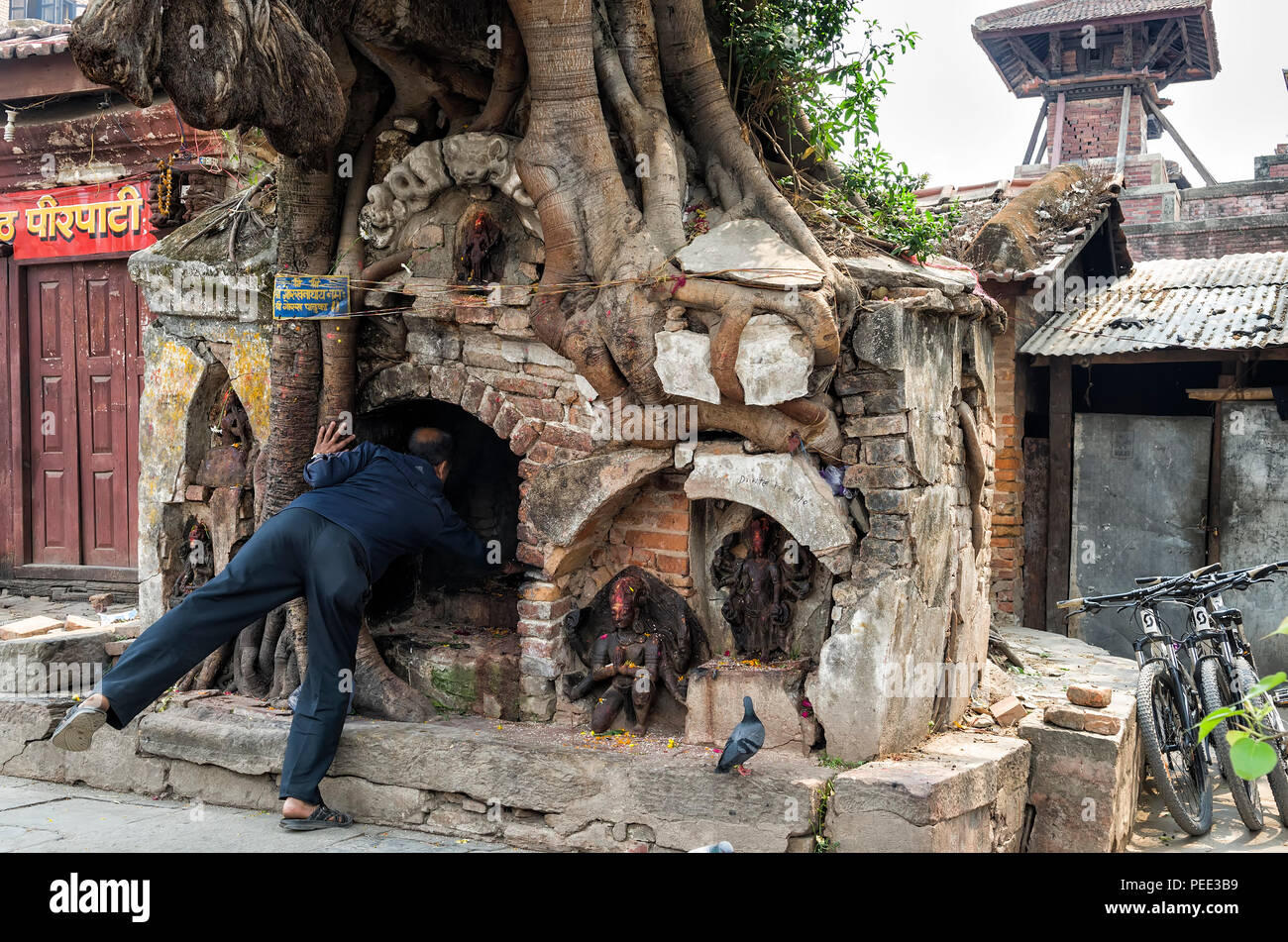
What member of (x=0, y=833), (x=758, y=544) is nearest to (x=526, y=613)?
(x=758, y=544)

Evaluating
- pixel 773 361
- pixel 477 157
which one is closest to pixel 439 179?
pixel 477 157

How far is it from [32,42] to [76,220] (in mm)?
1440

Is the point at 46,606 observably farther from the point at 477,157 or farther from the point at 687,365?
the point at 687,365

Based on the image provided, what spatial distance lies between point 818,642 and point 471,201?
3.08 m

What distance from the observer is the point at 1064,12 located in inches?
738

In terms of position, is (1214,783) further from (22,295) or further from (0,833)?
(22,295)

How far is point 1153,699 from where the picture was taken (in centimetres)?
582

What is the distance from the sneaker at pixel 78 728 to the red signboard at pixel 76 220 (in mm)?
5465

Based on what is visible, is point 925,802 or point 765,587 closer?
point 925,802

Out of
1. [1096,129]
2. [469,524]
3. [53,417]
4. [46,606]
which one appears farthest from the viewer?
[1096,129]

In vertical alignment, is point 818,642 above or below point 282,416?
below

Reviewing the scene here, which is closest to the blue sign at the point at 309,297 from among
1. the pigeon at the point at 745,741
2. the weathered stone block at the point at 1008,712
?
the pigeon at the point at 745,741

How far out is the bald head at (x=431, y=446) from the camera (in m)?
6.02

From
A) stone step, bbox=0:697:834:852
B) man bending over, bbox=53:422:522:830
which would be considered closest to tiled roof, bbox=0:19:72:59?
man bending over, bbox=53:422:522:830
